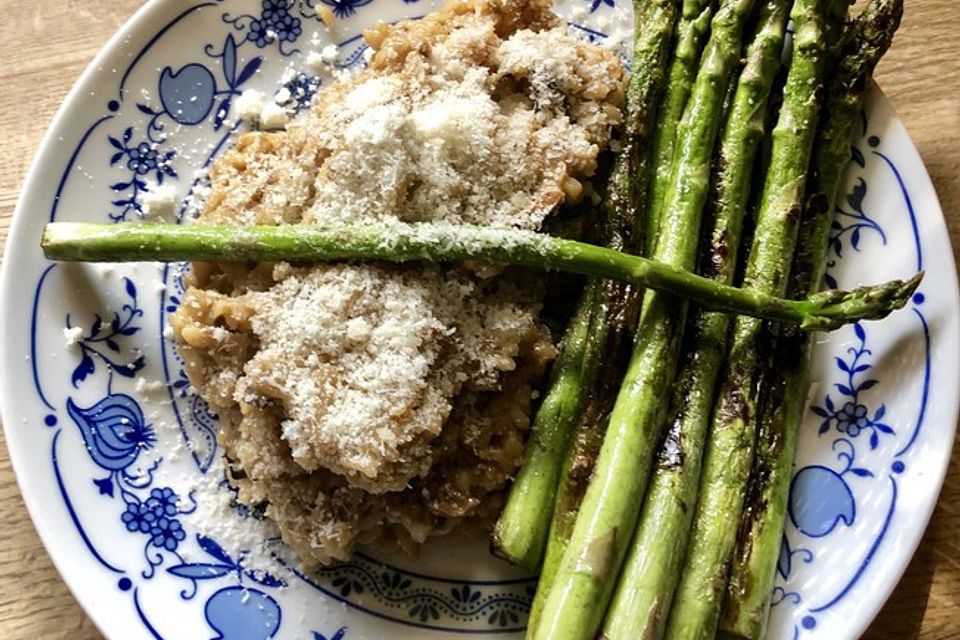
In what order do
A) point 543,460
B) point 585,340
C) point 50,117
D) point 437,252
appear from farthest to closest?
point 50,117
point 585,340
point 543,460
point 437,252

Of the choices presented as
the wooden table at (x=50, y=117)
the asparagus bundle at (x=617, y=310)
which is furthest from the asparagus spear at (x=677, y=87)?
the wooden table at (x=50, y=117)

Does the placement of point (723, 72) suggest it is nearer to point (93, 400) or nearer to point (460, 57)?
point (460, 57)

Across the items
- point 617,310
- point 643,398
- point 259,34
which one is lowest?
point 643,398

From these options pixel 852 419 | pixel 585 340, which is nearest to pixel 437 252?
pixel 585 340

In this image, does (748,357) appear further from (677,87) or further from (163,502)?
(163,502)

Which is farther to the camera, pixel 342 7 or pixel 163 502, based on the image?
pixel 342 7

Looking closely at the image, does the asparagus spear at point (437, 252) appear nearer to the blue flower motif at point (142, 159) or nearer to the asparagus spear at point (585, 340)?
the asparagus spear at point (585, 340)

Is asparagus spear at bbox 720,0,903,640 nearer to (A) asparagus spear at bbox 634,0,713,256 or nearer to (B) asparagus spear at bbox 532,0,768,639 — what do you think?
(B) asparagus spear at bbox 532,0,768,639

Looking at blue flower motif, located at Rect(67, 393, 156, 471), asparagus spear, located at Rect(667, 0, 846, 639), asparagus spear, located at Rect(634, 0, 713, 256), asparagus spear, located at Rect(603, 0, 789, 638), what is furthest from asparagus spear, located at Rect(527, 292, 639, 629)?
blue flower motif, located at Rect(67, 393, 156, 471)
